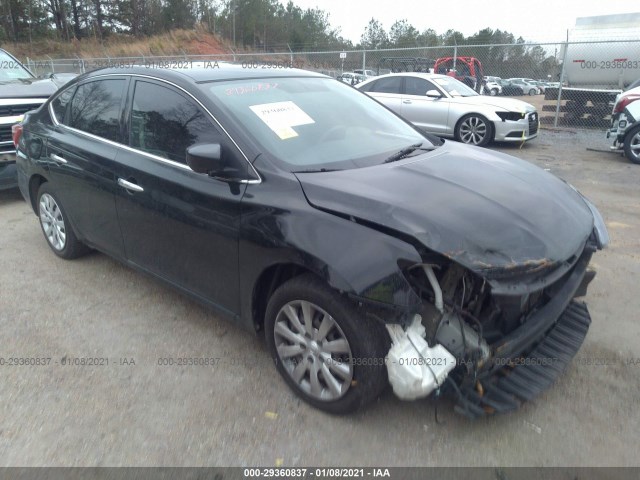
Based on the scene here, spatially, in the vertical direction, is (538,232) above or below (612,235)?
above

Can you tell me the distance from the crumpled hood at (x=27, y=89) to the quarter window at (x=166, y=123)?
413cm

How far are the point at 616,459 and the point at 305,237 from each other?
1.81m

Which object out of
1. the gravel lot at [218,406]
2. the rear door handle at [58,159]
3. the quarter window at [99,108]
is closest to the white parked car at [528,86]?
the gravel lot at [218,406]

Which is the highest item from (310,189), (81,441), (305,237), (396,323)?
(310,189)

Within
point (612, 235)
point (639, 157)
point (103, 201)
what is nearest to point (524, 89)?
point (639, 157)

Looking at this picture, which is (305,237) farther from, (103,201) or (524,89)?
(524,89)

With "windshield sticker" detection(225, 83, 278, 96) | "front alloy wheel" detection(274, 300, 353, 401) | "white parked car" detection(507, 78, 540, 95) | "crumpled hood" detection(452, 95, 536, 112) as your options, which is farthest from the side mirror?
"white parked car" detection(507, 78, 540, 95)

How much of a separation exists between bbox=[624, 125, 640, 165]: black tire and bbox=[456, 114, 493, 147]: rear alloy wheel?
2.42m

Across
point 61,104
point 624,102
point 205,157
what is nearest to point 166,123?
point 205,157

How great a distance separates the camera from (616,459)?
7.69 feet

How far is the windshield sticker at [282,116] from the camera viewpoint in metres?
3.00

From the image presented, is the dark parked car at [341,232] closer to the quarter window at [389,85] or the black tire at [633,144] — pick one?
the black tire at [633,144]

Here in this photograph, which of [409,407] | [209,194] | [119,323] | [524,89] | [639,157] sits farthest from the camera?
[524,89]

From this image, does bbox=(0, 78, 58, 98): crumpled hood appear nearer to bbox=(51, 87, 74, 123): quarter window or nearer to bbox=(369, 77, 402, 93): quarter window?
bbox=(51, 87, 74, 123): quarter window
